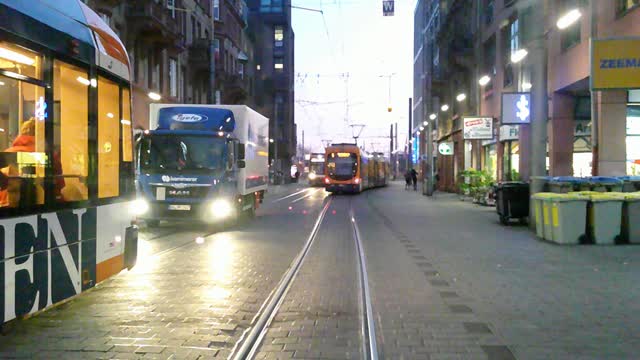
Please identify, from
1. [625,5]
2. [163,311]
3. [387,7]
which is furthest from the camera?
[387,7]

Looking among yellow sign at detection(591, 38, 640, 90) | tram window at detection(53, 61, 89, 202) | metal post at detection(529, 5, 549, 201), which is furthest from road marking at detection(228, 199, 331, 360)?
yellow sign at detection(591, 38, 640, 90)

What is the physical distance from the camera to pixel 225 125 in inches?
717

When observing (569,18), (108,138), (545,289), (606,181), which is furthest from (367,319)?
(569,18)

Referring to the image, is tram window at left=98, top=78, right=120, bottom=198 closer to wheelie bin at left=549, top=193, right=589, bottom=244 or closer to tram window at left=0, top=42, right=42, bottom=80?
tram window at left=0, top=42, right=42, bottom=80

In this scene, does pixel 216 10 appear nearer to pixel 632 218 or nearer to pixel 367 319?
pixel 632 218

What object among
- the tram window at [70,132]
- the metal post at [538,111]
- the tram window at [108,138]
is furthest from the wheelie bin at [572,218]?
the tram window at [70,132]

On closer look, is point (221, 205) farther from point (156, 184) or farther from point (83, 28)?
point (83, 28)

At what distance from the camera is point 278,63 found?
95.4 m

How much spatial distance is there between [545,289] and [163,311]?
509 cm

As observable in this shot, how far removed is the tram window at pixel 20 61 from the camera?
17.3 feet

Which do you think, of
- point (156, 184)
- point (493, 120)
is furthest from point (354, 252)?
point (493, 120)

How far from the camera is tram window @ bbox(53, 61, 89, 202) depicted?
20.2 ft

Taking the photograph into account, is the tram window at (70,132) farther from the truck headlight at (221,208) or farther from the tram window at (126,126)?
the truck headlight at (221,208)

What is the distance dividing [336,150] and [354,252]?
99.9 ft
